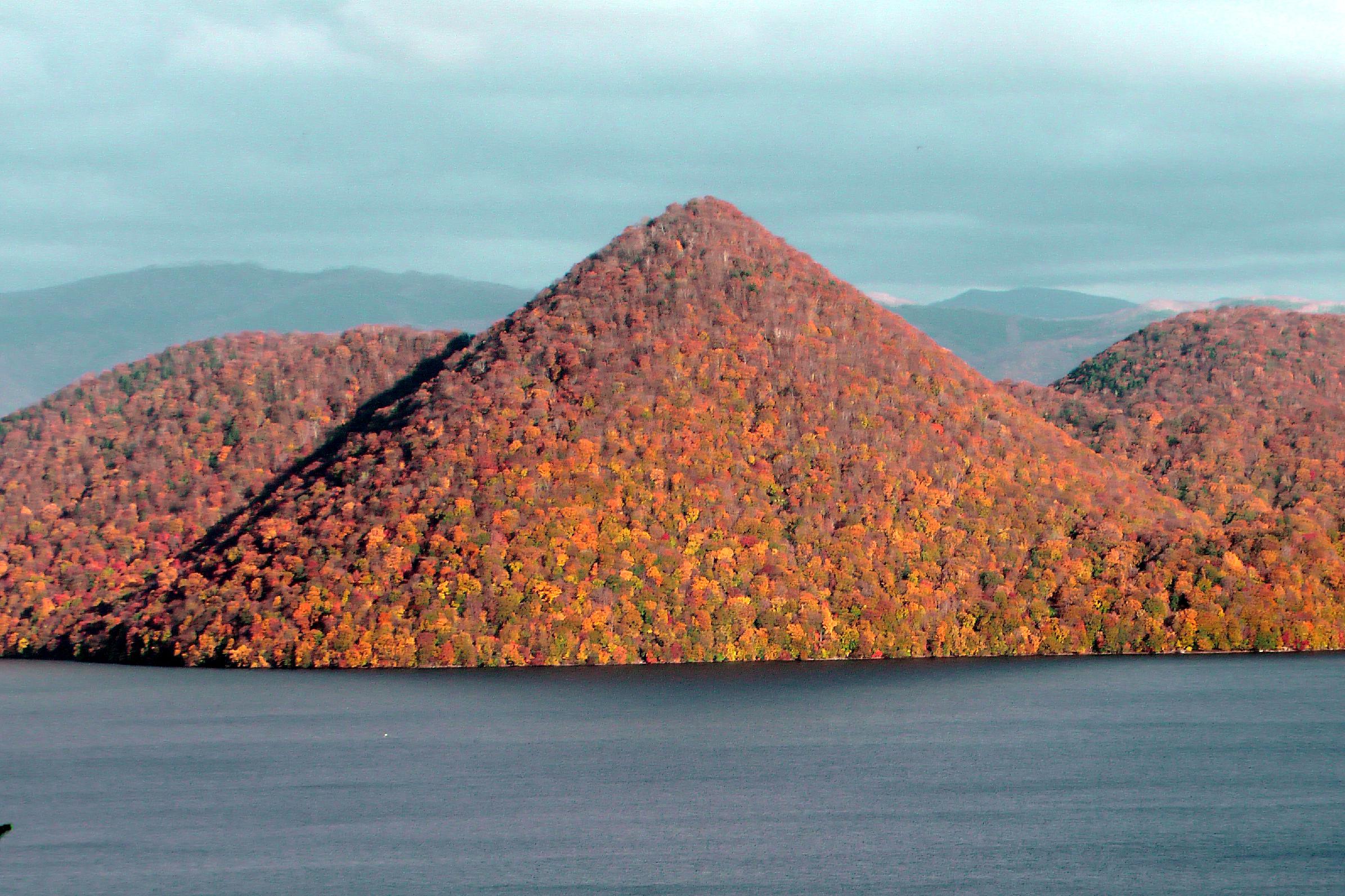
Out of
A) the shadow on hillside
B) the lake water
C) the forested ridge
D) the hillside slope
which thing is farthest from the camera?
the shadow on hillside

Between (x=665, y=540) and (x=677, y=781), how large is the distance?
7005 centimetres

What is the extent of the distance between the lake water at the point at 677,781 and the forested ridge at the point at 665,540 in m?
8.38

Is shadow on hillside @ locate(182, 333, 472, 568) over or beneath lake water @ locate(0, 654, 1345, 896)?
over

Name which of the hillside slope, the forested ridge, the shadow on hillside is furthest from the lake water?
the shadow on hillside

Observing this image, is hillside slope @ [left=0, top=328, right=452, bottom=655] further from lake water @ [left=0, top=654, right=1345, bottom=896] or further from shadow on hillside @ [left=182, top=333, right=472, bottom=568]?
lake water @ [left=0, top=654, right=1345, bottom=896]

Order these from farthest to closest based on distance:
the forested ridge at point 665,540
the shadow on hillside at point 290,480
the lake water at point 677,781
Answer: the shadow on hillside at point 290,480
the forested ridge at point 665,540
the lake water at point 677,781

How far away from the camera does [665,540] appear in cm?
16288

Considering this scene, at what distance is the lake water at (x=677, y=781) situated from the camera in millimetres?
71625

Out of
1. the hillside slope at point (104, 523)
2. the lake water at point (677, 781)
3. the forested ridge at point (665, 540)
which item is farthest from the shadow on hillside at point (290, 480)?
the lake water at point (677, 781)

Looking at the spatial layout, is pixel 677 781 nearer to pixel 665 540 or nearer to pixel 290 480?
pixel 665 540

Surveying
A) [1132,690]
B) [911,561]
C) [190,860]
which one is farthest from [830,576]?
[190,860]

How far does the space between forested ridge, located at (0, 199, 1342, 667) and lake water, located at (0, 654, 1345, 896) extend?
27.5ft

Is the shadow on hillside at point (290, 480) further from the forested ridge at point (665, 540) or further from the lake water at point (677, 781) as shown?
the lake water at point (677, 781)

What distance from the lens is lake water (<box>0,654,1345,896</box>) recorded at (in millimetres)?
71625
